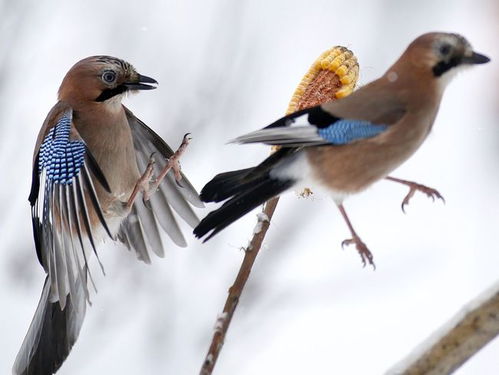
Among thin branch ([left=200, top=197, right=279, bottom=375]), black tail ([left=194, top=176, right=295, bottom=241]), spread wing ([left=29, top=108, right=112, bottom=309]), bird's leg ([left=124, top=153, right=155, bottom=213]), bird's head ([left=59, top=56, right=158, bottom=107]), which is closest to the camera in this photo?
thin branch ([left=200, top=197, right=279, bottom=375])

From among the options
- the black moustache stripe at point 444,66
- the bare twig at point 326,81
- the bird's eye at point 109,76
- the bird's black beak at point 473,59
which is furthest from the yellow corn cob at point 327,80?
the bird's eye at point 109,76

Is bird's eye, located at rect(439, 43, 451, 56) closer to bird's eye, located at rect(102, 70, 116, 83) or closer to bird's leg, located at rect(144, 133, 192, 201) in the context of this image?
bird's leg, located at rect(144, 133, 192, 201)

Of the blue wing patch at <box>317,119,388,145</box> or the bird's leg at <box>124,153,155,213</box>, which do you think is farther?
the bird's leg at <box>124,153,155,213</box>

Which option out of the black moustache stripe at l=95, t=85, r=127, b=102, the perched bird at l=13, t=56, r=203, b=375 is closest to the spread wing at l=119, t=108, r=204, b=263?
the perched bird at l=13, t=56, r=203, b=375

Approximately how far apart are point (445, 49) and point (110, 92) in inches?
49.3

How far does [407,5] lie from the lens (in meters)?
4.99

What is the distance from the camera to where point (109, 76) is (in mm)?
2744

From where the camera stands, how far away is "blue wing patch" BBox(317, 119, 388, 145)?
1858 mm

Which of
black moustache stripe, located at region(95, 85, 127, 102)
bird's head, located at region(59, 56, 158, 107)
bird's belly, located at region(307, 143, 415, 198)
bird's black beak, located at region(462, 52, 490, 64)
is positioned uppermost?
bird's head, located at region(59, 56, 158, 107)

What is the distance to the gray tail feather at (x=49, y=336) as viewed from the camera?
2.52 m

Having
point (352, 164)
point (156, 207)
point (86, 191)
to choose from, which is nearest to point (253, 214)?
point (156, 207)

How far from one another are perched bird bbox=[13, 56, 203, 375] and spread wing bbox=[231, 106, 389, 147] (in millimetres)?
507

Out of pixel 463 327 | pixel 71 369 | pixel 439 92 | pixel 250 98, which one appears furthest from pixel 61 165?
pixel 250 98

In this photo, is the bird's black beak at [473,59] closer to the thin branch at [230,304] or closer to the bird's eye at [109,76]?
the thin branch at [230,304]
